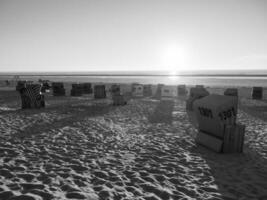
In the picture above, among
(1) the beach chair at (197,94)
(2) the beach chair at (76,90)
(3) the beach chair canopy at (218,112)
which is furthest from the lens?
(2) the beach chair at (76,90)

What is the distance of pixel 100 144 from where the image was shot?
25.1 feet

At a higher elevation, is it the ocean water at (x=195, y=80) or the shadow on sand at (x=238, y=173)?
the ocean water at (x=195, y=80)

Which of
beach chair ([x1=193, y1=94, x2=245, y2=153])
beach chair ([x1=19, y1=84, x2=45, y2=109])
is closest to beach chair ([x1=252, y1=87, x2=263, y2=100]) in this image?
beach chair ([x1=193, y1=94, x2=245, y2=153])

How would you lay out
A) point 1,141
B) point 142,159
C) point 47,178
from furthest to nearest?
point 1,141 → point 142,159 → point 47,178

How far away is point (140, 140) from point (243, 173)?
12.1 feet

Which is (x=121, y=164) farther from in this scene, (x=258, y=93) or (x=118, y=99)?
(x=258, y=93)

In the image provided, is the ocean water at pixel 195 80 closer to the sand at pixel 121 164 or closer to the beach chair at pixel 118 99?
the beach chair at pixel 118 99

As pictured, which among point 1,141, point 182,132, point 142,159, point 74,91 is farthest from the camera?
point 74,91

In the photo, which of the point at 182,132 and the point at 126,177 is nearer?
the point at 126,177

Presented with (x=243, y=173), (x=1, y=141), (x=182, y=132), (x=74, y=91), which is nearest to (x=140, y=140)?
(x=182, y=132)

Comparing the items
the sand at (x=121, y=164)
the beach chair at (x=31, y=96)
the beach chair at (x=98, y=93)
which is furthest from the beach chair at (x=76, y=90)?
the sand at (x=121, y=164)

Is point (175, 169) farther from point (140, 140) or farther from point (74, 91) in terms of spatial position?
point (74, 91)

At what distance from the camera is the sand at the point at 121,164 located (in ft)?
Answer: 15.0

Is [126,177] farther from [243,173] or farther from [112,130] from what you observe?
[112,130]
